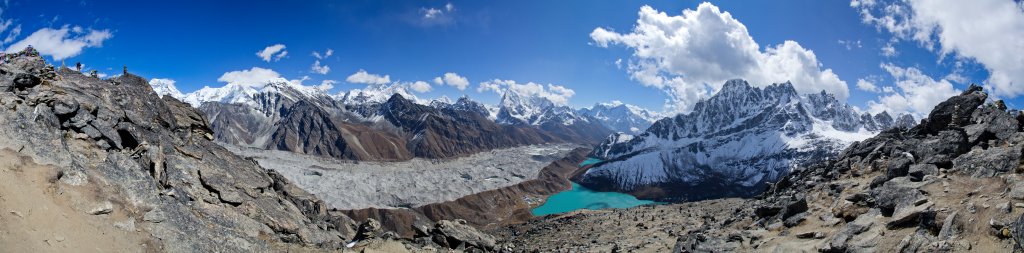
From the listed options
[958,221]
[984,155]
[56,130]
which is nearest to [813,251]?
[958,221]

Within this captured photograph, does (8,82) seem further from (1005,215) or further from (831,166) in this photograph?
(831,166)

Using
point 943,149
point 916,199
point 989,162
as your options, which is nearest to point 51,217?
point 916,199

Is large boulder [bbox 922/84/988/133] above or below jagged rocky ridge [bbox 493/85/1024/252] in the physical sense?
above

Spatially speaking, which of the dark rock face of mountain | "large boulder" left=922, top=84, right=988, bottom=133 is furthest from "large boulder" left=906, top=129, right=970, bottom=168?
the dark rock face of mountain

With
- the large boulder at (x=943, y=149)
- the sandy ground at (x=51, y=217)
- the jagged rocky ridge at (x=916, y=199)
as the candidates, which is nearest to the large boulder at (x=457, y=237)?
the jagged rocky ridge at (x=916, y=199)

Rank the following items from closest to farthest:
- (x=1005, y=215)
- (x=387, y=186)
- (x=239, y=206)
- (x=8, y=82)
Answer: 1. (x=1005, y=215)
2. (x=8, y=82)
3. (x=239, y=206)
4. (x=387, y=186)

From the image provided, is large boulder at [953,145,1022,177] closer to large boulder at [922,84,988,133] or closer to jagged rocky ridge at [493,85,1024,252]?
jagged rocky ridge at [493,85,1024,252]
